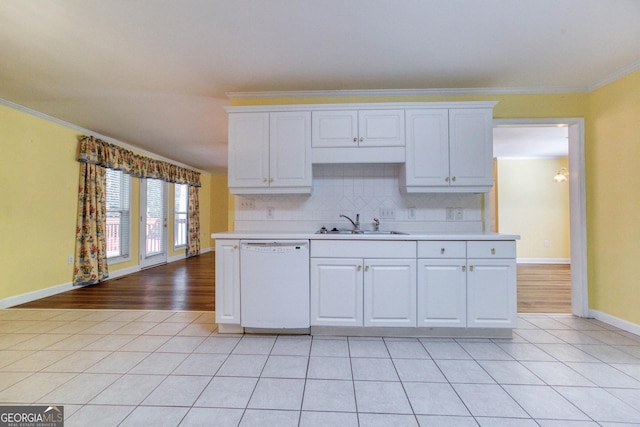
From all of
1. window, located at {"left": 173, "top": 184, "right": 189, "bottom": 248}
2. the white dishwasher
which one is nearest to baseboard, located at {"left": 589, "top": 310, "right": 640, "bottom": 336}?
the white dishwasher

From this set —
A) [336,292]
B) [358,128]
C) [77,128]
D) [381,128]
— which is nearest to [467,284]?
[336,292]

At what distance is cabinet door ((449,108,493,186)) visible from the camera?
2.61m

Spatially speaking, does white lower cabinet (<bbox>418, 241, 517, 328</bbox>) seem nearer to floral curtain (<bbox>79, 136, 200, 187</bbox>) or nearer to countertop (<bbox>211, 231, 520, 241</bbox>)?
→ countertop (<bbox>211, 231, 520, 241</bbox>)

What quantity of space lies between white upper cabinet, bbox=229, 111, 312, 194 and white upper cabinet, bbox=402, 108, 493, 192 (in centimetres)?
99

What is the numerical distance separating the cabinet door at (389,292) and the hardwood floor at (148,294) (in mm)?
1908

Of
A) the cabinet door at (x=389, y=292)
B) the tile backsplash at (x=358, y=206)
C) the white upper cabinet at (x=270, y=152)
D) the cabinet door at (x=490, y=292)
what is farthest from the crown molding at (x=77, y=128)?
the cabinet door at (x=490, y=292)

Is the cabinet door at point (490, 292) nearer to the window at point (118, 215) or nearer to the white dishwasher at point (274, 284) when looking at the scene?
the white dishwasher at point (274, 284)

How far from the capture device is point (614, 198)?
2674 mm

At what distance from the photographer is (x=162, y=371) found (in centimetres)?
192

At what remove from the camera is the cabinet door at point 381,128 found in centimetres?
264

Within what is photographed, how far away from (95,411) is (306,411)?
1.14m

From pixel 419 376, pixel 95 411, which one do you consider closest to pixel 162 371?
pixel 95 411

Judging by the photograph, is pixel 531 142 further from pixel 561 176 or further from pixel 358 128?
pixel 358 128

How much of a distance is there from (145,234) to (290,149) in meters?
4.55
